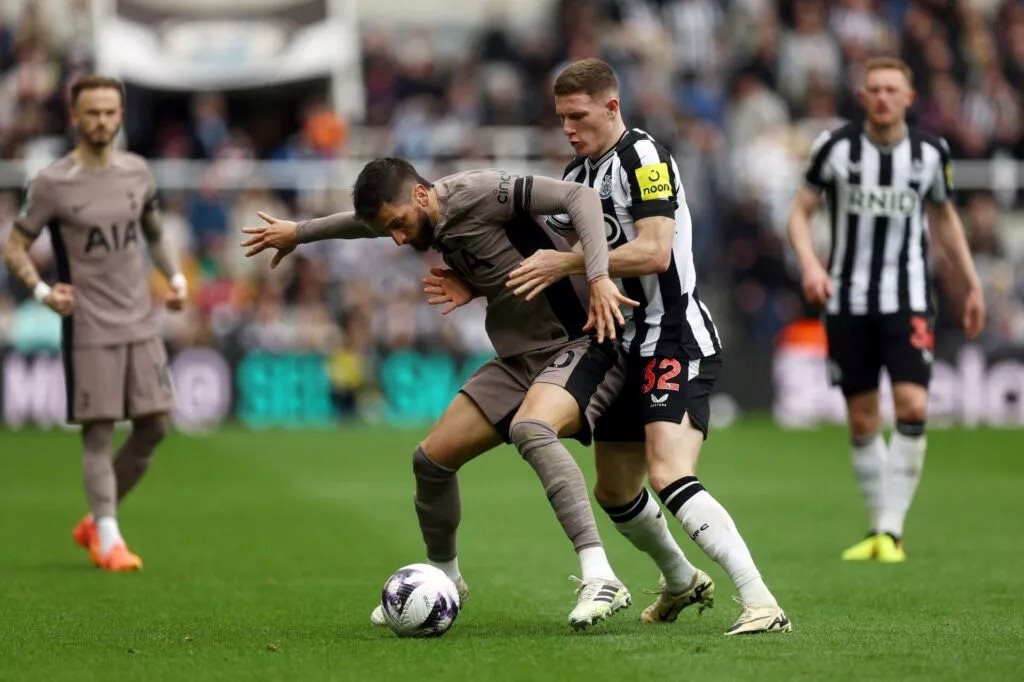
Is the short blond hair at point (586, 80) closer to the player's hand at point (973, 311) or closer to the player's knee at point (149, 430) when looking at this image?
the player's hand at point (973, 311)

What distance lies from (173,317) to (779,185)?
760cm

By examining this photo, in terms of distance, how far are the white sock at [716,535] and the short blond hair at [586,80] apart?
158 centimetres

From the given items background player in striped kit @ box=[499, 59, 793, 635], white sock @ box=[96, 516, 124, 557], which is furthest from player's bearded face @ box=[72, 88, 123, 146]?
background player in striped kit @ box=[499, 59, 793, 635]

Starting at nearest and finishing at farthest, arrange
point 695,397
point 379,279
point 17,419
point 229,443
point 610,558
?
point 695,397 → point 610,558 → point 229,443 → point 17,419 → point 379,279

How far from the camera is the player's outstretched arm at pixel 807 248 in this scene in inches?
397

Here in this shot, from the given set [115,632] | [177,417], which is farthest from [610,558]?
[177,417]

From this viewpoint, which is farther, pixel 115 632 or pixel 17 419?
pixel 17 419

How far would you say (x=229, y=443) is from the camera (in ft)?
61.5

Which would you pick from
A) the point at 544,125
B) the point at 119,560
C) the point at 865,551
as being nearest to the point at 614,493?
the point at 865,551

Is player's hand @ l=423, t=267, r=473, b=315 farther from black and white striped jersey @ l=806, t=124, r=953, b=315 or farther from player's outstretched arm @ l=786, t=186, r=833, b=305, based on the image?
black and white striped jersey @ l=806, t=124, r=953, b=315

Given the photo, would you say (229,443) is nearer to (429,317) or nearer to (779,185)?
(429,317)

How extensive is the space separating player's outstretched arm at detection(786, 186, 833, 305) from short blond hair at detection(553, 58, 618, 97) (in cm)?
308

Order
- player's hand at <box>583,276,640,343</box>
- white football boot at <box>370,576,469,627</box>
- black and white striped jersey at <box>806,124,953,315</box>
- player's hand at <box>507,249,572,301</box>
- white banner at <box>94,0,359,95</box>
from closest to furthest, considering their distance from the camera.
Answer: player's hand at <box>583,276,640,343</box> < player's hand at <box>507,249,572,301</box> < white football boot at <box>370,576,469,627</box> < black and white striped jersey at <box>806,124,953,315</box> < white banner at <box>94,0,359,95</box>

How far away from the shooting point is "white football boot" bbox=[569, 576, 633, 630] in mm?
6867
